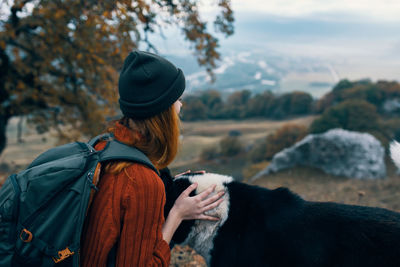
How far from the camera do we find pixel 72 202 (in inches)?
56.0

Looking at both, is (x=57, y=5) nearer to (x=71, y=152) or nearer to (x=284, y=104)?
(x=71, y=152)

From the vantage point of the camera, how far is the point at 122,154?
1537 millimetres

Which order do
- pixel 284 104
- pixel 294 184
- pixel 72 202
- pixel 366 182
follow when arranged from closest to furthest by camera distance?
pixel 72 202 → pixel 366 182 → pixel 294 184 → pixel 284 104

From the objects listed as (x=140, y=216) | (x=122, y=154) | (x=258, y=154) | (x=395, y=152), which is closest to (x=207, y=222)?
(x=140, y=216)

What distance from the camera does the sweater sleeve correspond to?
1479 mm

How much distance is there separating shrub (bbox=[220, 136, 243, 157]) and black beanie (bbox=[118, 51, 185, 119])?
18647 mm

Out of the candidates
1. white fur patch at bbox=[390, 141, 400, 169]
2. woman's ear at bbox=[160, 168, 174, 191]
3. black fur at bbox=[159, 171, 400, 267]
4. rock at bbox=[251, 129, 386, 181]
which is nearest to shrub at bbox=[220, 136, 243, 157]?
rock at bbox=[251, 129, 386, 181]

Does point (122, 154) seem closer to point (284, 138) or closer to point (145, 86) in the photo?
point (145, 86)

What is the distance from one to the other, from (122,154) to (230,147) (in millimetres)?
18774

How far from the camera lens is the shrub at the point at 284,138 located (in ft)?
53.1

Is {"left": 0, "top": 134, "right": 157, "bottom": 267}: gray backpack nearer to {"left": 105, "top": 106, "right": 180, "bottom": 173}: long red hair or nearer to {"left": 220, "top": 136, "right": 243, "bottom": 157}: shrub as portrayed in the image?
{"left": 105, "top": 106, "right": 180, "bottom": 173}: long red hair

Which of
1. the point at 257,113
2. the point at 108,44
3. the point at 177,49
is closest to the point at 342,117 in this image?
the point at 177,49

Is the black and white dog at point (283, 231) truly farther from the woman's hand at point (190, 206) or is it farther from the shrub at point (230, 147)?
the shrub at point (230, 147)

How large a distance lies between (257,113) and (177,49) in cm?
2678
